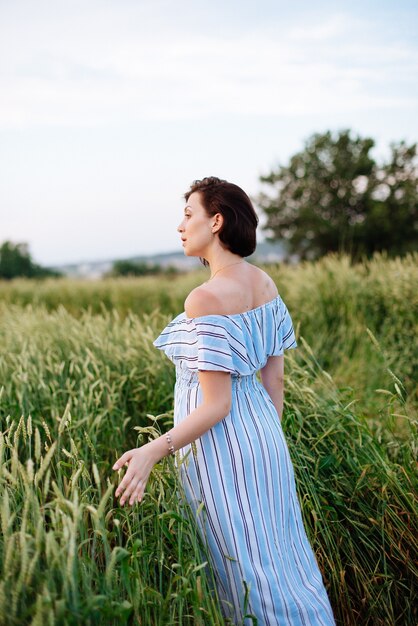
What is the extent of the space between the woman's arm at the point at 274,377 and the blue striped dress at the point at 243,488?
0.18 meters

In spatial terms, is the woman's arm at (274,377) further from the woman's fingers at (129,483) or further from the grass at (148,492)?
the woman's fingers at (129,483)

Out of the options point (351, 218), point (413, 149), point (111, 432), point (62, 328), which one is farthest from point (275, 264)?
point (413, 149)

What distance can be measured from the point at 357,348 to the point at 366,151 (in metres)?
29.4

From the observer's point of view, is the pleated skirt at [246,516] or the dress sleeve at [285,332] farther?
the dress sleeve at [285,332]

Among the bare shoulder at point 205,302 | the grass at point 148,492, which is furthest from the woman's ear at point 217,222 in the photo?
the grass at point 148,492

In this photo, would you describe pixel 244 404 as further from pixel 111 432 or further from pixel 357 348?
pixel 357 348

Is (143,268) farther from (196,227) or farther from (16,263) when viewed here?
(196,227)

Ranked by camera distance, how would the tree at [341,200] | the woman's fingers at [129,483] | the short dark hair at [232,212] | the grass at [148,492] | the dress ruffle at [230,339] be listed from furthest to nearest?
the tree at [341,200] → the short dark hair at [232,212] → the dress ruffle at [230,339] → the woman's fingers at [129,483] → the grass at [148,492]

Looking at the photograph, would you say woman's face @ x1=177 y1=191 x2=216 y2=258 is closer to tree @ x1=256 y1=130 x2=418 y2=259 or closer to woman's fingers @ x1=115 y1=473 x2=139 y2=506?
woman's fingers @ x1=115 y1=473 x2=139 y2=506

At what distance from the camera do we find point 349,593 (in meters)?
2.27

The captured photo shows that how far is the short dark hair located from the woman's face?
0.02 metres

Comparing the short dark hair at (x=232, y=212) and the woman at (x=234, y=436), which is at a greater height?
the short dark hair at (x=232, y=212)

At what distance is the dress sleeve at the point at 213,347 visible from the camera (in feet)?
5.24

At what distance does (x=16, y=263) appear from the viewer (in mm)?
28672
